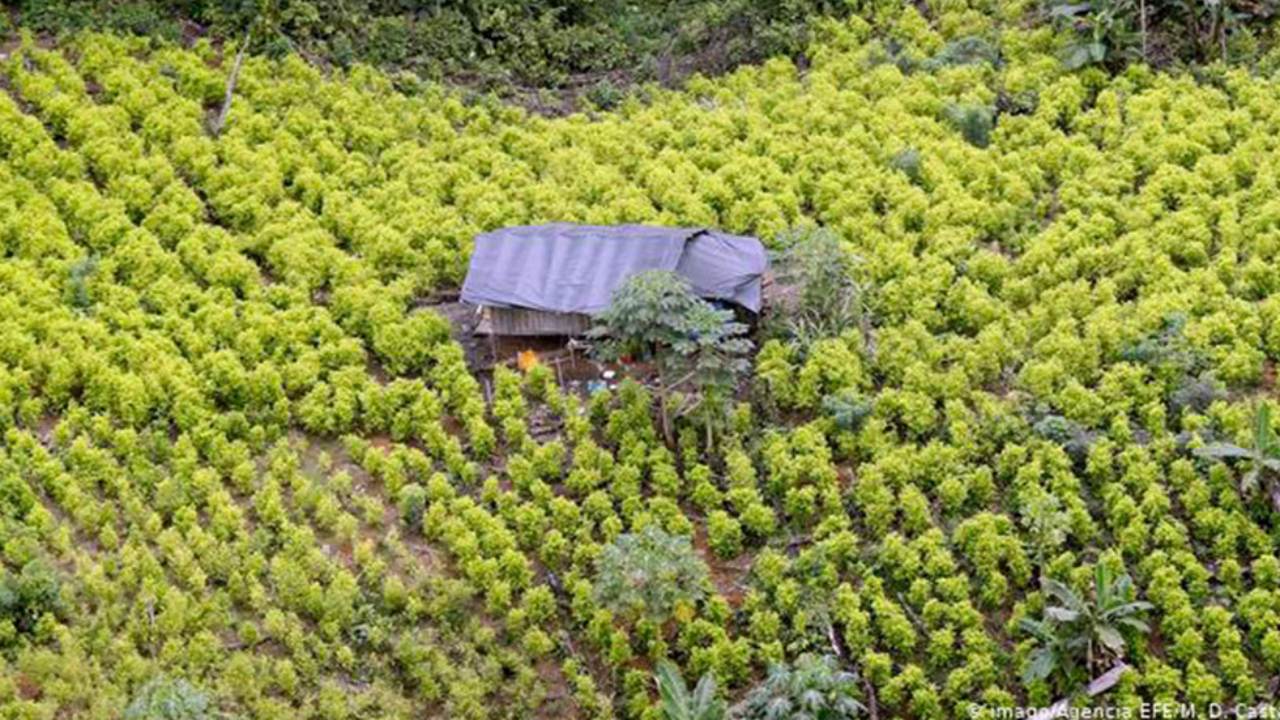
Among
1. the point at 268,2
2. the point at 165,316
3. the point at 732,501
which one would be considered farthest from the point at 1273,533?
the point at 268,2

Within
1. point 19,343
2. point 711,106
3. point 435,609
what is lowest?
point 435,609

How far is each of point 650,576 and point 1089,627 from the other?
12.1 feet

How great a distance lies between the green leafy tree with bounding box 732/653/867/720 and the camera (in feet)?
43.8

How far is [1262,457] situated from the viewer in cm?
1477

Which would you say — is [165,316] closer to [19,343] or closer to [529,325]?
[19,343]

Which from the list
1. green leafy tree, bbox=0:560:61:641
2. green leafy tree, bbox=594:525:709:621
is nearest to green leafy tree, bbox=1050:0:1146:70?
green leafy tree, bbox=594:525:709:621

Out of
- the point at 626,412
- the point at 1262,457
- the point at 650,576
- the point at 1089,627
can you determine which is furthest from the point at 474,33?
the point at 1089,627

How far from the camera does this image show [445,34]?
75.0 ft

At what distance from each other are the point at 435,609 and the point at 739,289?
4702 millimetres

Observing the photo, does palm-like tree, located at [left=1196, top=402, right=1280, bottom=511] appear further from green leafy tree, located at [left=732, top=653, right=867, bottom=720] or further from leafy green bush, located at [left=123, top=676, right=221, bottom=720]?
leafy green bush, located at [left=123, top=676, right=221, bottom=720]

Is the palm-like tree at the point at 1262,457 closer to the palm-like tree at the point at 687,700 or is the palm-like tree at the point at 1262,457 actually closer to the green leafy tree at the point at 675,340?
the green leafy tree at the point at 675,340

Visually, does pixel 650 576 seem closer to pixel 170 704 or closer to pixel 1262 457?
pixel 170 704

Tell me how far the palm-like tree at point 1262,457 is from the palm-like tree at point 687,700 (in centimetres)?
521

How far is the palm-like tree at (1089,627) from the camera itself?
1360 cm
